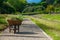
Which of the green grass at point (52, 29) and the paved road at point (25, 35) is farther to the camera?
the green grass at point (52, 29)

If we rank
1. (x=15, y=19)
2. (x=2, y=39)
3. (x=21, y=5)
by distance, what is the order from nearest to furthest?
(x=2, y=39) → (x=15, y=19) → (x=21, y=5)

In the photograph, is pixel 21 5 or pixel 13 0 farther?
pixel 21 5

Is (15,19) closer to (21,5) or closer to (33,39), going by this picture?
(33,39)

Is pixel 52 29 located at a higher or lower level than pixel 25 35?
lower

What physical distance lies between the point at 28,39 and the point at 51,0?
102629 mm

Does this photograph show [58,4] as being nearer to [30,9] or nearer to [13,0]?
[30,9]

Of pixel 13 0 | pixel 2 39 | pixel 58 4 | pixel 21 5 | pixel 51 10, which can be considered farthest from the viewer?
pixel 21 5

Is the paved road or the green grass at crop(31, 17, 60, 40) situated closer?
the paved road

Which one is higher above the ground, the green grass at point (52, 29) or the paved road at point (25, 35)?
the paved road at point (25, 35)

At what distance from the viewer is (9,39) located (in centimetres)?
1288

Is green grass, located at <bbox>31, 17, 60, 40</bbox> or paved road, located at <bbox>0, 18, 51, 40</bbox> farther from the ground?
paved road, located at <bbox>0, 18, 51, 40</bbox>

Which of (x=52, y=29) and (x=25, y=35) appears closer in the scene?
(x=25, y=35)

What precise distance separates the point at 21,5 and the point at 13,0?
13484 millimetres

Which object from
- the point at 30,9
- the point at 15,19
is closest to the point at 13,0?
the point at 30,9
